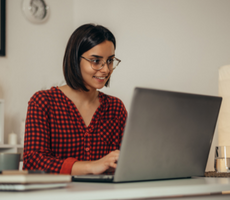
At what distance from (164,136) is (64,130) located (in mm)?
708

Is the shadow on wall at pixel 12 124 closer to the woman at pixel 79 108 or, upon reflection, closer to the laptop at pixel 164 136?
the woman at pixel 79 108

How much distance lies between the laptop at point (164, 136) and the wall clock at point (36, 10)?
2.56 m

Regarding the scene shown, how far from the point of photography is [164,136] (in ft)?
2.54

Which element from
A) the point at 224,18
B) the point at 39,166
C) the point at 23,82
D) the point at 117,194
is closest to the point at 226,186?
the point at 117,194

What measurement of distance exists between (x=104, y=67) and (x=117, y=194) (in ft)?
2.93

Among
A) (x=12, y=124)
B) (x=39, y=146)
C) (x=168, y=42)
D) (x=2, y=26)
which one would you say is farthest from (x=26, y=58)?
(x=39, y=146)

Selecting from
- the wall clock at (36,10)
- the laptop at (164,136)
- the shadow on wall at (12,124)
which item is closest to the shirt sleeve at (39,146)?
the laptop at (164,136)

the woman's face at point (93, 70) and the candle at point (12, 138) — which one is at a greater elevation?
the woman's face at point (93, 70)

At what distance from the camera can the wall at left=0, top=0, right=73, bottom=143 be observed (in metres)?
2.88

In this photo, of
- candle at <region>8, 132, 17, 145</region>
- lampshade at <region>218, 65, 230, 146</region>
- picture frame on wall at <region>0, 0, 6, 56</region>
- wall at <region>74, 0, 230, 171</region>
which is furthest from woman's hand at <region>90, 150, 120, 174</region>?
picture frame on wall at <region>0, 0, 6, 56</region>

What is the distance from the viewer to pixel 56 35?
3270 millimetres

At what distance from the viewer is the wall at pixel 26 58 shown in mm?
2883

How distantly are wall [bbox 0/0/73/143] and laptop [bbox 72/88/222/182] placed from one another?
225 centimetres

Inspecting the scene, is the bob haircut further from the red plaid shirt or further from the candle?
the candle
